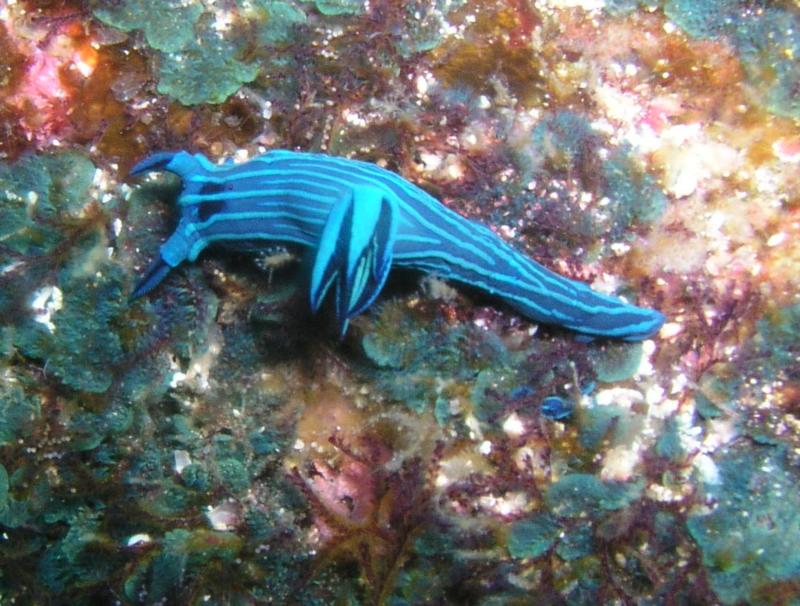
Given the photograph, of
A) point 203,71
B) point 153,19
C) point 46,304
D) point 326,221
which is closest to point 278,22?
point 203,71

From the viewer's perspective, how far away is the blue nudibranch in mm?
2955

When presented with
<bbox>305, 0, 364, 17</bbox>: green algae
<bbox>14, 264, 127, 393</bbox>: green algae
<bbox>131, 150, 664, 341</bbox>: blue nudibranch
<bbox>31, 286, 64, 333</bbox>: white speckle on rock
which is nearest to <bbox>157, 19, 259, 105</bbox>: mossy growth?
<bbox>131, 150, 664, 341</bbox>: blue nudibranch

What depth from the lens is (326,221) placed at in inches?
111

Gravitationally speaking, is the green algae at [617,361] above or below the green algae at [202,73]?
below

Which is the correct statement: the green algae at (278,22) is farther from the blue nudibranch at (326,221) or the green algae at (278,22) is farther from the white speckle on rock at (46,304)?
the white speckle on rock at (46,304)

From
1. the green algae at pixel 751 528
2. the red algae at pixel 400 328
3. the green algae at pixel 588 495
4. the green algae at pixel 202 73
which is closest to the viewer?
the green algae at pixel 751 528

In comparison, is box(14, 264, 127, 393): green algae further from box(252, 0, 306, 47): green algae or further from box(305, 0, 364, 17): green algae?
box(305, 0, 364, 17): green algae

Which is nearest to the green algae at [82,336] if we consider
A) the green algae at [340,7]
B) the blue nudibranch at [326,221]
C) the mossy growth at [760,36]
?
the blue nudibranch at [326,221]

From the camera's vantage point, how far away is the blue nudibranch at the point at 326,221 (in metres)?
2.96

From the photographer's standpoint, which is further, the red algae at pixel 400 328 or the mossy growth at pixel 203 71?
the mossy growth at pixel 203 71

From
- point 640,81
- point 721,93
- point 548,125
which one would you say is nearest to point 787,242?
point 721,93

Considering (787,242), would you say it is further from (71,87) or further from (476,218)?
(71,87)

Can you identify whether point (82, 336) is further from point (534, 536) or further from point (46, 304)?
point (534, 536)

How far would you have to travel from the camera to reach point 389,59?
11.3ft
